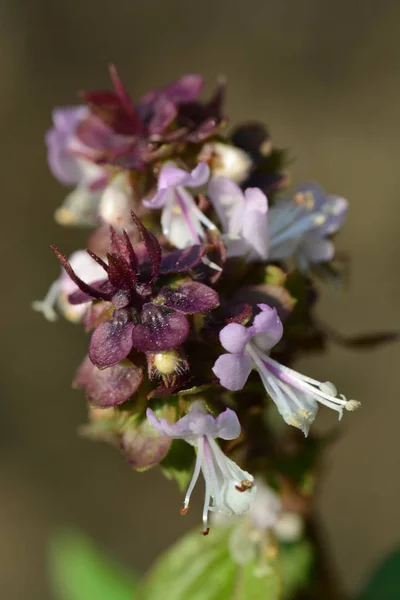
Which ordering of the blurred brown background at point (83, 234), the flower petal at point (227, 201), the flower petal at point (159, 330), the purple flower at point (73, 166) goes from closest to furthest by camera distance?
the flower petal at point (159, 330), the flower petal at point (227, 201), the purple flower at point (73, 166), the blurred brown background at point (83, 234)

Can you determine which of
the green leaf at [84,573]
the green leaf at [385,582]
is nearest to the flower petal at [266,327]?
the green leaf at [385,582]

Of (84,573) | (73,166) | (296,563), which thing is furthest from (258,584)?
(84,573)

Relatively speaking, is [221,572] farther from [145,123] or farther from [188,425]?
[145,123]

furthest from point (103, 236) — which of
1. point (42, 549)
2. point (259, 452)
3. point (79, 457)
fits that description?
point (42, 549)

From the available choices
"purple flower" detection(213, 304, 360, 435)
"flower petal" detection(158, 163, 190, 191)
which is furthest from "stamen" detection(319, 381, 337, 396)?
"flower petal" detection(158, 163, 190, 191)

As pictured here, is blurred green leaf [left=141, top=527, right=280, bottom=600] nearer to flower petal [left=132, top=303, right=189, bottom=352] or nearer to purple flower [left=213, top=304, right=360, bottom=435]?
purple flower [left=213, top=304, right=360, bottom=435]

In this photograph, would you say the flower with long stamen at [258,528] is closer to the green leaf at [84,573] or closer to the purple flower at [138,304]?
the purple flower at [138,304]
